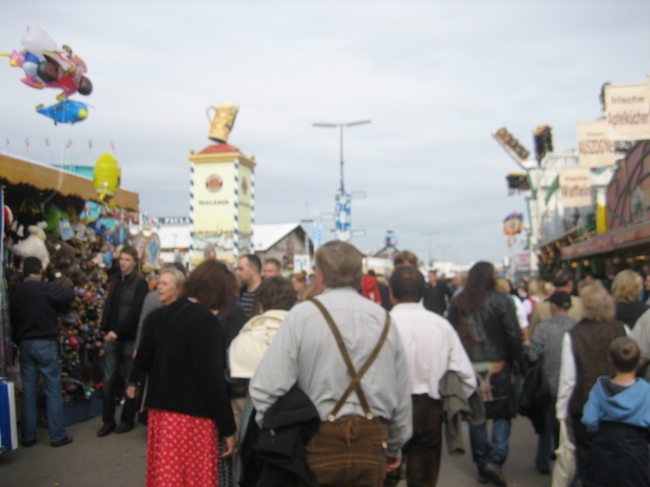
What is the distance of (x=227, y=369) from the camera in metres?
4.00

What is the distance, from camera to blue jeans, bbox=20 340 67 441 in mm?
6176

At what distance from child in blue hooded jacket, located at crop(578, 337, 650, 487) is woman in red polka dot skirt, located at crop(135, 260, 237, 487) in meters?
2.37

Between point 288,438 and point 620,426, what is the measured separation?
242cm

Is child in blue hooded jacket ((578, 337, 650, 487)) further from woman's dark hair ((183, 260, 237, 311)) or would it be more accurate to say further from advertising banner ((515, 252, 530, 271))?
advertising banner ((515, 252, 530, 271))

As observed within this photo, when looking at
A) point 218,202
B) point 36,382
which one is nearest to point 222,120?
point 218,202

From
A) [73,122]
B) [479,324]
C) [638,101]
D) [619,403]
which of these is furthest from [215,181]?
[619,403]

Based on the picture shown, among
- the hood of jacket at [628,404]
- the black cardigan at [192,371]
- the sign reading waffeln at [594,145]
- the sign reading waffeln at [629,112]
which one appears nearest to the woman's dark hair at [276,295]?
the black cardigan at [192,371]

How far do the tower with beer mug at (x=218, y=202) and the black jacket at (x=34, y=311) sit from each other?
37.5 feet

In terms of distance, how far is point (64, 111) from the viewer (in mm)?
8422

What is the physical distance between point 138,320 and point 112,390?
85cm

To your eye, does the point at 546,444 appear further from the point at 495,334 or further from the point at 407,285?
the point at 407,285

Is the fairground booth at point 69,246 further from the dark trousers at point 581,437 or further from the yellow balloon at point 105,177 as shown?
the dark trousers at point 581,437

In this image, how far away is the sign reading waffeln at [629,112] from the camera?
12500 mm

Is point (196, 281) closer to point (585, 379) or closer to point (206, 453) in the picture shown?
point (206, 453)
